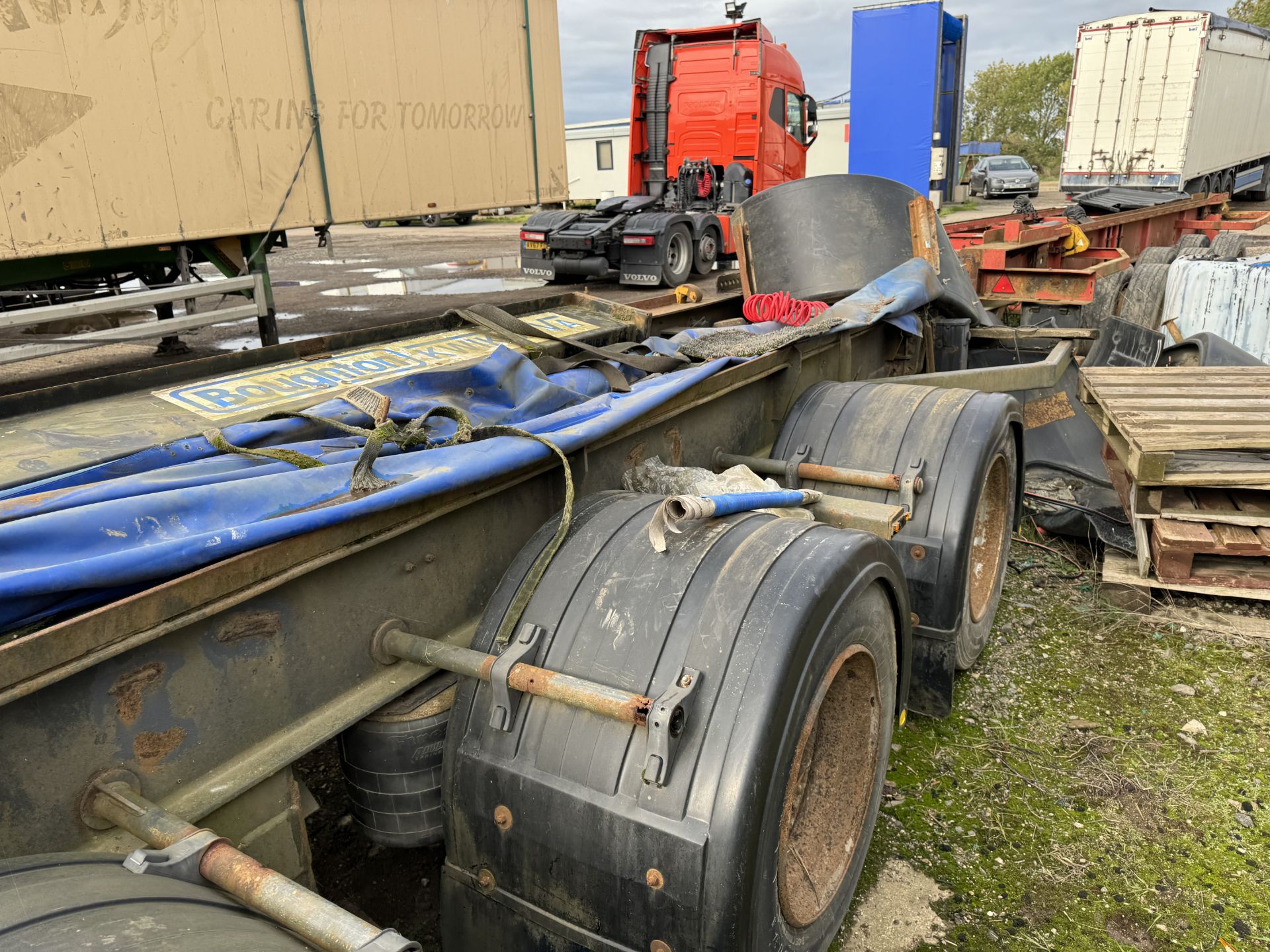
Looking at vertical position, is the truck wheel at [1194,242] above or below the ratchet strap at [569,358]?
below

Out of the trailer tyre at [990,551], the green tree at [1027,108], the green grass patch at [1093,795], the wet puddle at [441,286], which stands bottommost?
the green grass patch at [1093,795]

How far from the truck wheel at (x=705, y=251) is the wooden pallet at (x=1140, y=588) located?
9.75 metres

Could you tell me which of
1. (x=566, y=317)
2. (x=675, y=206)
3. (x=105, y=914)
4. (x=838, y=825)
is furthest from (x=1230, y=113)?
(x=105, y=914)

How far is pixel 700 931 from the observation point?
1556 millimetres

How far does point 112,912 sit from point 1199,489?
4.86 metres

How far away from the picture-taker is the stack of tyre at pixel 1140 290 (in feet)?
25.7

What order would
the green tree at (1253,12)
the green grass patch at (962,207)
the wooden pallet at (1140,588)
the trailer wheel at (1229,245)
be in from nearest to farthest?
the wooden pallet at (1140,588) → the trailer wheel at (1229,245) → the green grass patch at (962,207) → the green tree at (1253,12)

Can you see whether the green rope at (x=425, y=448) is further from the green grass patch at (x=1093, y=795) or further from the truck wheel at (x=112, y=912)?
the green grass patch at (x=1093, y=795)

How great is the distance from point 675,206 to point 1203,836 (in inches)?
474

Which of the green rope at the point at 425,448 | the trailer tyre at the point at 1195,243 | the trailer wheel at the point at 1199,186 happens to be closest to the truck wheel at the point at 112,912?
the green rope at the point at 425,448

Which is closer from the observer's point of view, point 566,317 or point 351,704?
point 351,704

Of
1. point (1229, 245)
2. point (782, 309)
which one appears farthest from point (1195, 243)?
point (782, 309)

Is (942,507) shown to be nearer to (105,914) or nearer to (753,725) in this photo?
(753,725)

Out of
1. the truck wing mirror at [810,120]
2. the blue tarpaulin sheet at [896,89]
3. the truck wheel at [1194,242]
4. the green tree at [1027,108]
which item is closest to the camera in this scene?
the truck wheel at [1194,242]
